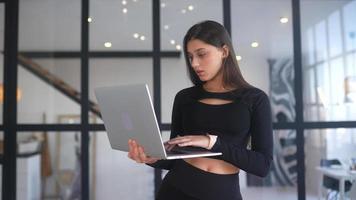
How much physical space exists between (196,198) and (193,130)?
0.24m

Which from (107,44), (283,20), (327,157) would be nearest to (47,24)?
(107,44)

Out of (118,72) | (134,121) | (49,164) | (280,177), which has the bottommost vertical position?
(280,177)

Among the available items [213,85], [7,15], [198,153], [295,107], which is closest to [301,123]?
[295,107]

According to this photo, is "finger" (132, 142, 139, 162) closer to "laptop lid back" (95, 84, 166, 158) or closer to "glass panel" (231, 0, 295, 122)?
"laptop lid back" (95, 84, 166, 158)

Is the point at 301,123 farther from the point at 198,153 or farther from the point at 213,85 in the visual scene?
the point at 198,153

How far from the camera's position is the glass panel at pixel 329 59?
288 centimetres

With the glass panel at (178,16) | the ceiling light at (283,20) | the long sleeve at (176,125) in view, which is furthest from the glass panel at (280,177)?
the long sleeve at (176,125)

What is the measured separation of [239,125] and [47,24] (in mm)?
2345

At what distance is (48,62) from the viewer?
2.97 metres

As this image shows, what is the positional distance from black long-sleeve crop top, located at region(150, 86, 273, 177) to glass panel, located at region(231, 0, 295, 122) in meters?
1.71

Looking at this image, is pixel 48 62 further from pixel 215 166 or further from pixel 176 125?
pixel 215 166

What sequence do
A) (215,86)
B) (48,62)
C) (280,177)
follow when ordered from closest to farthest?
(215,86)
(280,177)
(48,62)

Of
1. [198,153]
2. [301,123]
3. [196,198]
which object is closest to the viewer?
[198,153]

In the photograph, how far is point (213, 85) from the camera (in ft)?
4.21
